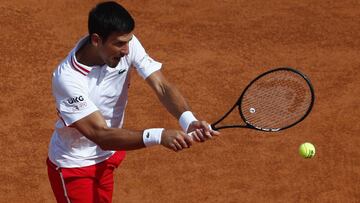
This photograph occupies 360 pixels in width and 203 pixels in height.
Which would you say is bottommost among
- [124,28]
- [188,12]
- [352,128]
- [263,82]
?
[352,128]

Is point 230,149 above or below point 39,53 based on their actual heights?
below

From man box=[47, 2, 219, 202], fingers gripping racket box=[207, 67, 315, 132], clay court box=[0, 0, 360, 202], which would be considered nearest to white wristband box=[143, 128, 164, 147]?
man box=[47, 2, 219, 202]

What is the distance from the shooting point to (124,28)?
5.58 metres

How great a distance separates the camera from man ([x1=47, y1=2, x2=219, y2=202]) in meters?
5.57

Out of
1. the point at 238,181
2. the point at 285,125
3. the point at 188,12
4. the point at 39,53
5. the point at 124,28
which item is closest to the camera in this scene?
the point at 124,28

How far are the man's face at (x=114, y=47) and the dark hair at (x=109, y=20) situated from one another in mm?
40

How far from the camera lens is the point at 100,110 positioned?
6184 millimetres

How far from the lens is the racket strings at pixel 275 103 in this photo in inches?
265

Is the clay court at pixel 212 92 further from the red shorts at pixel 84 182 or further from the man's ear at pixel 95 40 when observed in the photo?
the man's ear at pixel 95 40

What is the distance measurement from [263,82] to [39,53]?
16.6ft

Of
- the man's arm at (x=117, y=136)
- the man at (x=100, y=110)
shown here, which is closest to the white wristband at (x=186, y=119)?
the man at (x=100, y=110)

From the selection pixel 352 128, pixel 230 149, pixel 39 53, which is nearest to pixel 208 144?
pixel 230 149

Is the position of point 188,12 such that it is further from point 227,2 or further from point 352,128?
point 352,128

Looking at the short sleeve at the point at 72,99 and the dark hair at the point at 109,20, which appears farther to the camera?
the short sleeve at the point at 72,99
